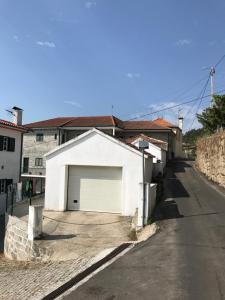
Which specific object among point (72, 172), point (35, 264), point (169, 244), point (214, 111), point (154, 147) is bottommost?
point (35, 264)

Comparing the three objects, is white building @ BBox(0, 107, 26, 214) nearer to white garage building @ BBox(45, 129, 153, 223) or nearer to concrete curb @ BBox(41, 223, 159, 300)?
white garage building @ BBox(45, 129, 153, 223)

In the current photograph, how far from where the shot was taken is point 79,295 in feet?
27.7

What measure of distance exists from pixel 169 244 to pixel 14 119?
2353cm

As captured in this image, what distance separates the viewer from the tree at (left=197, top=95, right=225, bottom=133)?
3356 centimetres

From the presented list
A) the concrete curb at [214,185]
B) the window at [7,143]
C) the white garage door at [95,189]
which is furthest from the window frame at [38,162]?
the white garage door at [95,189]

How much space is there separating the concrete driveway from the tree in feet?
57.8

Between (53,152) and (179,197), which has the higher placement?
(53,152)

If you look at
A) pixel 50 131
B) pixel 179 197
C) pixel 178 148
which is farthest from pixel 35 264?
pixel 178 148

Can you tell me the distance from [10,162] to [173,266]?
2001 cm

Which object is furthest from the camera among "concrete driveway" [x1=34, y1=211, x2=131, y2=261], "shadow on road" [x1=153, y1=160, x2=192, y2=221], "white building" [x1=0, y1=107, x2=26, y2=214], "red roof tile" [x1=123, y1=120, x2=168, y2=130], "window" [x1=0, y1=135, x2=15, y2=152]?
"red roof tile" [x1=123, y1=120, x2=168, y2=130]

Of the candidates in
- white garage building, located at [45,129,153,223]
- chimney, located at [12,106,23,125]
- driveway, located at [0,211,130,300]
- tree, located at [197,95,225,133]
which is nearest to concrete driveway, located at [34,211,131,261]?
driveway, located at [0,211,130,300]

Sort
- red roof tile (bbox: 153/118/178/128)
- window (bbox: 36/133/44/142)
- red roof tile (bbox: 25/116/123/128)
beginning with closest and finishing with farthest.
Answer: red roof tile (bbox: 25/116/123/128) < window (bbox: 36/133/44/142) < red roof tile (bbox: 153/118/178/128)

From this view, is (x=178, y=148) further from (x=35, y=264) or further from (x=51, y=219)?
(x=35, y=264)

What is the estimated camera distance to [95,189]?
69.6ft
